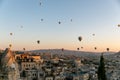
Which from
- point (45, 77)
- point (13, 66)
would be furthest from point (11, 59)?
point (45, 77)

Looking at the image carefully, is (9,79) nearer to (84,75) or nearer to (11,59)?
(11,59)

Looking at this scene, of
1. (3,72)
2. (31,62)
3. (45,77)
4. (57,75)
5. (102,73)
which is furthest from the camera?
(31,62)

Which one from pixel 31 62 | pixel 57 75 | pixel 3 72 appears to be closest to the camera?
pixel 3 72

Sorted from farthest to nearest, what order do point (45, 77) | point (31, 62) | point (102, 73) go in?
point (31, 62)
point (45, 77)
point (102, 73)

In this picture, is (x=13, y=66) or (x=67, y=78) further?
(x=67, y=78)

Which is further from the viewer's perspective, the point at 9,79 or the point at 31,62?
the point at 31,62

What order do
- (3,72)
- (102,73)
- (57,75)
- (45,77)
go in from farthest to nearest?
(57,75) < (45,77) < (102,73) < (3,72)

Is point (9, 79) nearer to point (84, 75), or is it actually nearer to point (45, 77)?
point (45, 77)

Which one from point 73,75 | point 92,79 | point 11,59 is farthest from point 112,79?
point 11,59
